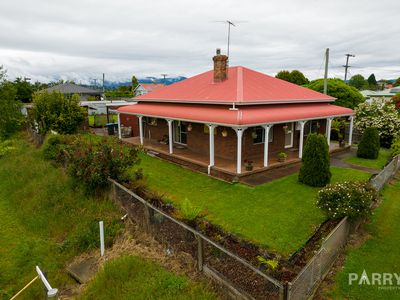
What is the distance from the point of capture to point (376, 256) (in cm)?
713

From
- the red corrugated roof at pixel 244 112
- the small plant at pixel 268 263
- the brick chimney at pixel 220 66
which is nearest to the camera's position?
the small plant at pixel 268 263

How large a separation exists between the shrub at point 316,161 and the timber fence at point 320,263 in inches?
133

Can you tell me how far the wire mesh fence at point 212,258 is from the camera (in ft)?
17.9

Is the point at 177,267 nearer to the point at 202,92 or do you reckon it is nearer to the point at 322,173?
the point at 322,173

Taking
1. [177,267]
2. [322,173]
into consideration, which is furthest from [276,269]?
[322,173]

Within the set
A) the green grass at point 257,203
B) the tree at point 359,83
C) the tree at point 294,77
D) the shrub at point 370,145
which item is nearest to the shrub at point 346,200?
the green grass at point 257,203

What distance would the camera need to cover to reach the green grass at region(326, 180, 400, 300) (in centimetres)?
591

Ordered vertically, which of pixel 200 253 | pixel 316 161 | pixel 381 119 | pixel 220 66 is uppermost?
pixel 220 66

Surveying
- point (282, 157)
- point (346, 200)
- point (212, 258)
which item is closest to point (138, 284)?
point (212, 258)

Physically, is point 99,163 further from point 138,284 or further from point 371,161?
point 371,161

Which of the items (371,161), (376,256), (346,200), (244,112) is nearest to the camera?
(376,256)

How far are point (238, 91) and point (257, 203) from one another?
6996mm

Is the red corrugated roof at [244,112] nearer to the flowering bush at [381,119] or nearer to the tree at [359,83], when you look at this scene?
the flowering bush at [381,119]
